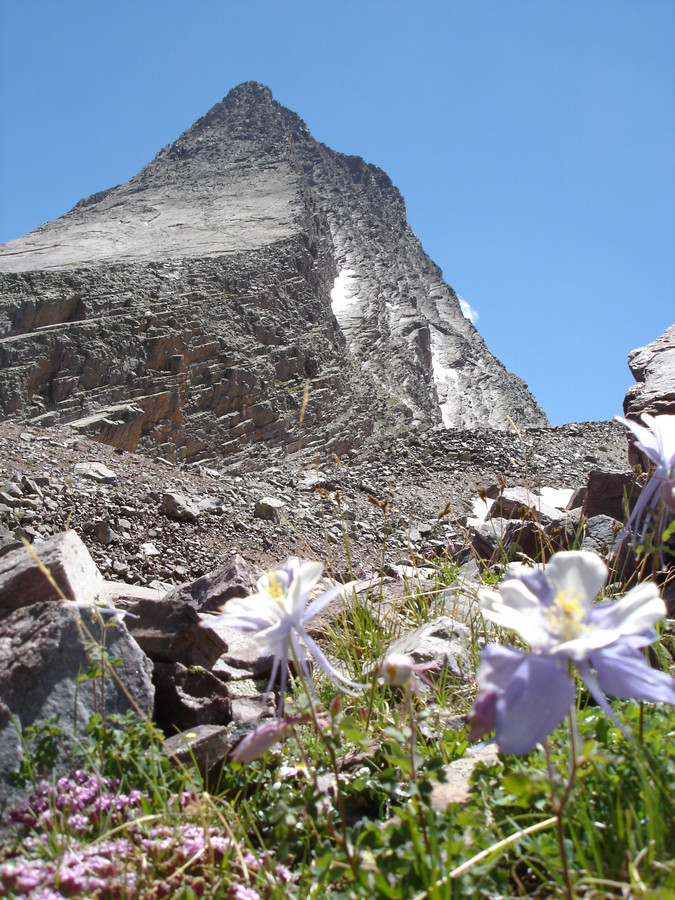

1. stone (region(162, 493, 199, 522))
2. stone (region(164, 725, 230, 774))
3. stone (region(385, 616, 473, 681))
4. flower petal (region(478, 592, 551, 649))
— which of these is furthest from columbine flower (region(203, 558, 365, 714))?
stone (region(162, 493, 199, 522))

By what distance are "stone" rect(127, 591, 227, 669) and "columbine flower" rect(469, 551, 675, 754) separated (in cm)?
182

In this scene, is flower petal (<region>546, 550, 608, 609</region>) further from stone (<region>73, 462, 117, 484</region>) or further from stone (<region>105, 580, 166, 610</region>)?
stone (<region>73, 462, 117, 484</region>)

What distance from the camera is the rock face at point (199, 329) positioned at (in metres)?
19.9

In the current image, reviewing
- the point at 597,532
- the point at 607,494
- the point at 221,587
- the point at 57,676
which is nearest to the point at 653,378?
the point at 607,494

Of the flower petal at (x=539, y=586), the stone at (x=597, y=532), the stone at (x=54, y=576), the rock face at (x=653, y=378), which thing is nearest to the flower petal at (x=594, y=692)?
the flower petal at (x=539, y=586)

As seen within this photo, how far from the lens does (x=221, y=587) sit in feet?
10.9

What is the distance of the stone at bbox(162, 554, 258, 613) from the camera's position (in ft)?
10.7

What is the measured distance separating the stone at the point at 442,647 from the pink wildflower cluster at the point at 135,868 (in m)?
1.07

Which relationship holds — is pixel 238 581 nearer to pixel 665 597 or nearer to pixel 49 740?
pixel 49 740

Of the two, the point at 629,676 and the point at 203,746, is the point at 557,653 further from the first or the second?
the point at 203,746

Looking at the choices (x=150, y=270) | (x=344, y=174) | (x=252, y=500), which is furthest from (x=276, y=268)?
(x=344, y=174)

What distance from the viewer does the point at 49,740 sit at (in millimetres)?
1386

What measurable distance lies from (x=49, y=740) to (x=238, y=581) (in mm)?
1931

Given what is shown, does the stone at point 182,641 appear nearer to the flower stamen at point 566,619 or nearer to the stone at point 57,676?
the stone at point 57,676
